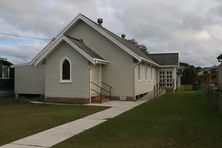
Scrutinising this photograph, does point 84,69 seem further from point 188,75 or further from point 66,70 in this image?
point 188,75

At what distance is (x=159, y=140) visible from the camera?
34.4ft

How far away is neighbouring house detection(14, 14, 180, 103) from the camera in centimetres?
2428

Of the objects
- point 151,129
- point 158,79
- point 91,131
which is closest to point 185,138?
point 151,129

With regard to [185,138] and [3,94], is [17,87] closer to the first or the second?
[3,94]

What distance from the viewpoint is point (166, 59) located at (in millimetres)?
44000

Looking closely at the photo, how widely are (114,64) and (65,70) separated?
155 inches

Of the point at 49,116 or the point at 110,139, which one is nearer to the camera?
the point at 110,139

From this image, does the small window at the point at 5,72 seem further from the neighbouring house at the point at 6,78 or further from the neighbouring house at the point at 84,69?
the neighbouring house at the point at 84,69

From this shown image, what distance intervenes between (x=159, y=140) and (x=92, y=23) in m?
18.0

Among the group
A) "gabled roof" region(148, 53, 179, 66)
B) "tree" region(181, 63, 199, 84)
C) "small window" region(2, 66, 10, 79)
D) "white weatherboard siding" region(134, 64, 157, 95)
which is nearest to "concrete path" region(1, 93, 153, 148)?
"white weatherboard siding" region(134, 64, 157, 95)

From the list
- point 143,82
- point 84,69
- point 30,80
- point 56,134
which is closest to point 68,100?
point 84,69

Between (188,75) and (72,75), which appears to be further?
(188,75)

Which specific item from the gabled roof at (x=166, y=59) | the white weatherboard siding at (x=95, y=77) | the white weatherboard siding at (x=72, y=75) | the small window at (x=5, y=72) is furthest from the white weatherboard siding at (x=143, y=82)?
the small window at (x=5, y=72)

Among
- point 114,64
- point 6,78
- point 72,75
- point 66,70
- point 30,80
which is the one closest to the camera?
point 72,75
